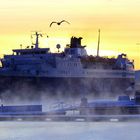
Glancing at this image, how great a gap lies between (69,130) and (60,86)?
2553 inches

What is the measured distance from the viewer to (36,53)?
93438 millimetres

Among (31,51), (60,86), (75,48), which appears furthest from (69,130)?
(75,48)

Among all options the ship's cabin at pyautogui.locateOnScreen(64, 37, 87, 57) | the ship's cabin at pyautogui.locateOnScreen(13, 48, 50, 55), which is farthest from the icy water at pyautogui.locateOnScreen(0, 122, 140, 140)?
the ship's cabin at pyautogui.locateOnScreen(64, 37, 87, 57)

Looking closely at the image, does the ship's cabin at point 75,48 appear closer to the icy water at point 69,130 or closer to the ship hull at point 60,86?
the ship hull at point 60,86

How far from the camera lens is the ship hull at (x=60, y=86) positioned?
91.0m

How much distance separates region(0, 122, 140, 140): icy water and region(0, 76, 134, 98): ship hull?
55469 mm

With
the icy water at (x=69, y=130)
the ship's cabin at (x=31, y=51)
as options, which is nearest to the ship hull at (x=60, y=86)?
the ship's cabin at (x=31, y=51)

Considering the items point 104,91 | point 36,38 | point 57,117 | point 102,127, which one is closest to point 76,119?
point 57,117

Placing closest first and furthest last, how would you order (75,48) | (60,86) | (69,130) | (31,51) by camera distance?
(69,130) → (31,51) → (60,86) → (75,48)

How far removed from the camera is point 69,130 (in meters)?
30.3

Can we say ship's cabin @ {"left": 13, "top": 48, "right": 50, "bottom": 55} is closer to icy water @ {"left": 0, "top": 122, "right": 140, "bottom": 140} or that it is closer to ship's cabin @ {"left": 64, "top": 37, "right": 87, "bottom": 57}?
ship's cabin @ {"left": 64, "top": 37, "right": 87, "bottom": 57}

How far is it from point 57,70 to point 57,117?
188 ft

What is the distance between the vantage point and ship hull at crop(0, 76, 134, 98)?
91000 mm

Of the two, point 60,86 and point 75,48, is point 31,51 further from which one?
point 75,48
